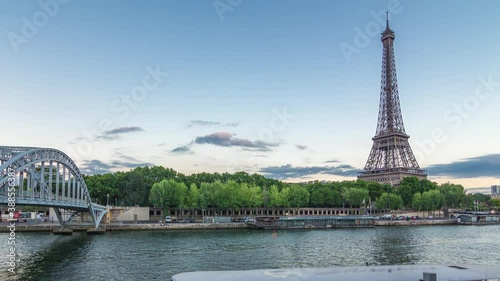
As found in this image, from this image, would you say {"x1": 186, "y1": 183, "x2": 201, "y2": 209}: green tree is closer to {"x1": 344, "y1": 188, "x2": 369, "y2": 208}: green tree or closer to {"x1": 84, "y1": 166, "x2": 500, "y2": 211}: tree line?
{"x1": 84, "y1": 166, "x2": 500, "y2": 211}: tree line

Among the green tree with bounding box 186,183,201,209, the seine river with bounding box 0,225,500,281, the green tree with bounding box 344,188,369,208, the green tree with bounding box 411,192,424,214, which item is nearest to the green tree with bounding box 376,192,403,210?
the green tree with bounding box 411,192,424,214

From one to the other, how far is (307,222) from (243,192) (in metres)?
24.9

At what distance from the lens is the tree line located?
121062 mm

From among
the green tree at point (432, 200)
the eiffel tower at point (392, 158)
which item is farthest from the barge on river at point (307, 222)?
the eiffel tower at point (392, 158)

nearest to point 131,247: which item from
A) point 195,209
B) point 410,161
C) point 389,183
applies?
point 195,209

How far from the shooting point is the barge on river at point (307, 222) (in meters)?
105

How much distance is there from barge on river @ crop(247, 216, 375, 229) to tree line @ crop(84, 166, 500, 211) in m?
19.2

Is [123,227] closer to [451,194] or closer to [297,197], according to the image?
[297,197]

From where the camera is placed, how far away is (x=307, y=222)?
110 meters

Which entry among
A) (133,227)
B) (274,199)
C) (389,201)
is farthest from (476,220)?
(133,227)

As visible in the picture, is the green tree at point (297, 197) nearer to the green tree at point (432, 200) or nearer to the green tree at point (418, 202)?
the green tree at point (418, 202)

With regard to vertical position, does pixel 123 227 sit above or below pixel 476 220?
above

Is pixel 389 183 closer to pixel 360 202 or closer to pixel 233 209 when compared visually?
pixel 360 202

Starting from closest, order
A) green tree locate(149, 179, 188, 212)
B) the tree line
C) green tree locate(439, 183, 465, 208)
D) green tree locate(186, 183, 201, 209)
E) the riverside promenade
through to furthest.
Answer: the riverside promenade < green tree locate(149, 179, 188, 212) < green tree locate(186, 183, 201, 209) < the tree line < green tree locate(439, 183, 465, 208)
